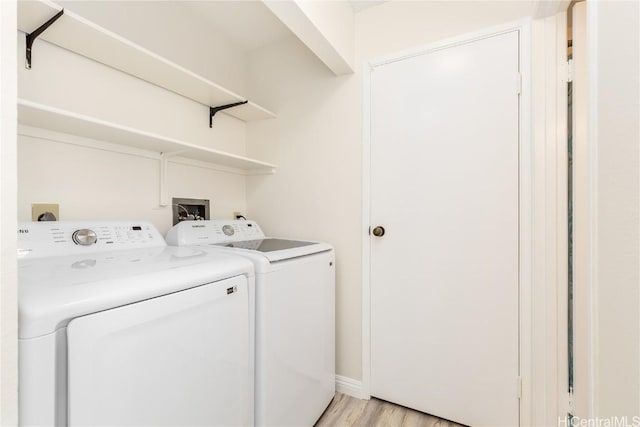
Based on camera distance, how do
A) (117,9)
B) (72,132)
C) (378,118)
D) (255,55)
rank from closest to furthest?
1. (72,132)
2. (117,9)
3. (378,118)
4. (255,55)

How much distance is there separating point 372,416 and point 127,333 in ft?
4.83

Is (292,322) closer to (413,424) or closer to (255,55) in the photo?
(413,424)

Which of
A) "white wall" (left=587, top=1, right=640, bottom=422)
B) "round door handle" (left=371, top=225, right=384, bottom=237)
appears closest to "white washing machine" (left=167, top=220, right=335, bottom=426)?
"round door handle" (left=371, top=225, right=384, bottom=237)

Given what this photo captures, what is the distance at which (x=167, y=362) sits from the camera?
0.82m

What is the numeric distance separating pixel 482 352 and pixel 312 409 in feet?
3.10

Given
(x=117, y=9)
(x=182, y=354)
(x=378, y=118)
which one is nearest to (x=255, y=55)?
(x=117, y=9)

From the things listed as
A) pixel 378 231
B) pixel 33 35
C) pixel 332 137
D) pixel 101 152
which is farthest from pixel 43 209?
pixel 378 231

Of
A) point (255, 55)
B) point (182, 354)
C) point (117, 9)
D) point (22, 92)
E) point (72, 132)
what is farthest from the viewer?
point (255, 55)

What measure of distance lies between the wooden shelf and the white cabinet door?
2.69 ft

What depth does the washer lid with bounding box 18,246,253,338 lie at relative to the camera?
2.01 ft

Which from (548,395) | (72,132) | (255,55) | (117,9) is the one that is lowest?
(548,395)

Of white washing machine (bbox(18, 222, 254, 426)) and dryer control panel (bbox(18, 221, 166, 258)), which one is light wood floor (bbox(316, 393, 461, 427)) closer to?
white washing machine (bbox(18, 222, 254, 426))

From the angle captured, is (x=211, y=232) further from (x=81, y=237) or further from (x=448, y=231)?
(x=448, y=231)

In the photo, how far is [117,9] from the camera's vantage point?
4.82 ft
